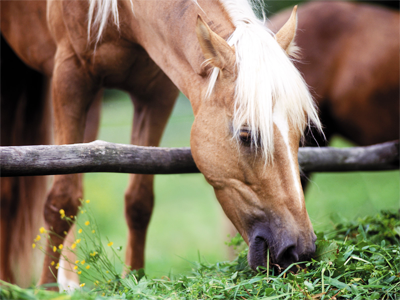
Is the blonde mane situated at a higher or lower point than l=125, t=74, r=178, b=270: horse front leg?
higher

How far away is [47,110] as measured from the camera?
2986 mm

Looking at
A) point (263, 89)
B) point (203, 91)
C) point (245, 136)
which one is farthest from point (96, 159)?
point (263, 89)

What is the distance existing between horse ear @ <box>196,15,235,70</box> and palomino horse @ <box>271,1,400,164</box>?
98.6 inches

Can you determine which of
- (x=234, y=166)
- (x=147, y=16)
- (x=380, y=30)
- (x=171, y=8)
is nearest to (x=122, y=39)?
(x=147, y=16)

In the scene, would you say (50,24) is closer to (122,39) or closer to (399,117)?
(122,39)

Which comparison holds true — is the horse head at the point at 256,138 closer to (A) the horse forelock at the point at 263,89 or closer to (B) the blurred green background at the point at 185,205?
(A) the horse forelock at the point at 263,89

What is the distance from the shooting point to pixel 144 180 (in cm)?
255

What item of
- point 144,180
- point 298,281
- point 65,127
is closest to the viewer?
point 298,281

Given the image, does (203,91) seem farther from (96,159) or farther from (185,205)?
(185,205)

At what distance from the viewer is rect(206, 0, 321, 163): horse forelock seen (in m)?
1.49

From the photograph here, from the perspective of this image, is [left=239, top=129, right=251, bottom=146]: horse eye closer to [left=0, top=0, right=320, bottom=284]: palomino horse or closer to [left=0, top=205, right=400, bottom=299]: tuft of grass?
[left=0, top=0, right=320, bottom=284]: palomino horse

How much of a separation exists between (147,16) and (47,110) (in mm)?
1419

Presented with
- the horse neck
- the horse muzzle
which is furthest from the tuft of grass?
the horse neck

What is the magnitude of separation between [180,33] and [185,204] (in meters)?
5.14
